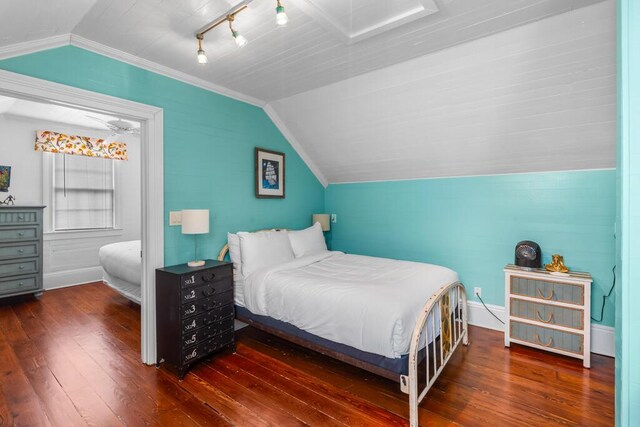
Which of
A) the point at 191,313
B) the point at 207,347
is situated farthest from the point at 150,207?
the point at 207,347

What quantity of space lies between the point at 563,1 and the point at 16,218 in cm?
624

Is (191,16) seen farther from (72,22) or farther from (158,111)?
(158,111)

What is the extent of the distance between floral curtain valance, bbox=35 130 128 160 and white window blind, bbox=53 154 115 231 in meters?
0.18

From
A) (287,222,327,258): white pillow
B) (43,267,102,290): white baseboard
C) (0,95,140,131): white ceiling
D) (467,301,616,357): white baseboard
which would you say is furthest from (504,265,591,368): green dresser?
(43,267,102,290): white baseboard

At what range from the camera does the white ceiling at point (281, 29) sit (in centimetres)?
194

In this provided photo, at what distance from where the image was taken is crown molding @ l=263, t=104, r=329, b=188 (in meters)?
3.97

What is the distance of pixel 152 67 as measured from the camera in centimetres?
275

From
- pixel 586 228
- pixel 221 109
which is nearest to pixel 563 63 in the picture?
pixel 586 228

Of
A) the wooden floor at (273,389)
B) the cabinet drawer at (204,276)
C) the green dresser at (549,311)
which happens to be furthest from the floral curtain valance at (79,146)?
the green dresser at (549,311)

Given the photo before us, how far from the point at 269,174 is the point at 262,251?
3.84ft

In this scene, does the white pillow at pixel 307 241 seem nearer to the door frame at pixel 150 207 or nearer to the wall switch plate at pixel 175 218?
the wall switch plate at pixel 175 218

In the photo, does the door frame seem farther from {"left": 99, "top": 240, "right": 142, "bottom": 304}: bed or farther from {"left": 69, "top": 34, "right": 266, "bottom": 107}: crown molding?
{"left": 99, "top": 240, "right": 142, "bottom": 304}: bed

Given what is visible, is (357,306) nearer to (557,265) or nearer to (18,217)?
(557,265)

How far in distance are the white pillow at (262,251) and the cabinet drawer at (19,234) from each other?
11.1ft
